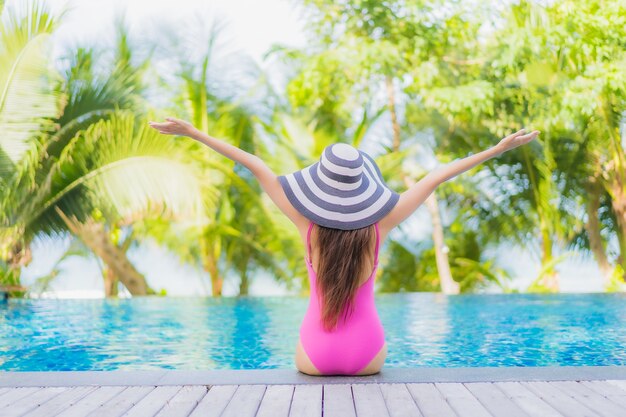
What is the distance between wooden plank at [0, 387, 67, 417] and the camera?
241cm

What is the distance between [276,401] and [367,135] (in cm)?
1042

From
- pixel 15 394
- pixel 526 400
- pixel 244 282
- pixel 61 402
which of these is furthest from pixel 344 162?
pixel 244 282

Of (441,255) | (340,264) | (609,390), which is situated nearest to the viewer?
(609,390)

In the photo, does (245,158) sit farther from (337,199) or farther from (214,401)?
(214,401)

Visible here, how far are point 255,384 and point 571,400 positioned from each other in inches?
44.0

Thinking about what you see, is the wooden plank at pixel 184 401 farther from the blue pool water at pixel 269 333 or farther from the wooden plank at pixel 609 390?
the blue pool water at pixel 269 333

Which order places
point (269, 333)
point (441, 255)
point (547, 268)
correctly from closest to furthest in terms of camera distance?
point (269, 333)
point (547, 268)
point (441, 255)

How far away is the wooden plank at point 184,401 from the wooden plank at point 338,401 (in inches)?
17.2

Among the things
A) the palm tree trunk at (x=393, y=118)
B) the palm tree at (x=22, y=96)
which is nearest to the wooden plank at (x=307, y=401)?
the palm tree at (x=22, y=96)

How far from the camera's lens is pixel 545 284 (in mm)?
12719

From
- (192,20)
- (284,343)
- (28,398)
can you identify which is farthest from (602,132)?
(28,398)

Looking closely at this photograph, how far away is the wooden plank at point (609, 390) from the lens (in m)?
2.52

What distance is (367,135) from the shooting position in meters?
12.7

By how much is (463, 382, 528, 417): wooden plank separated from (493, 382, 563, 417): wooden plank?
2 centimetres
